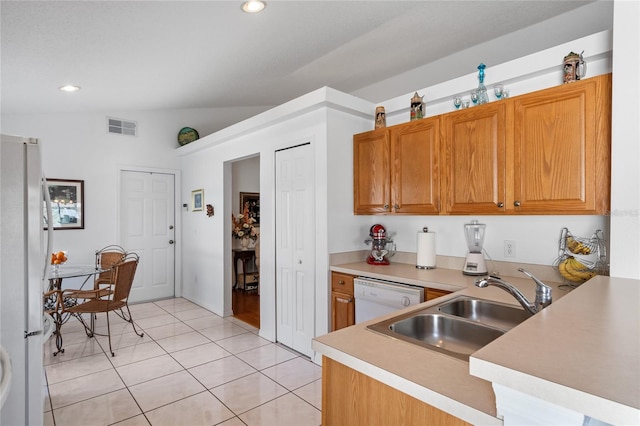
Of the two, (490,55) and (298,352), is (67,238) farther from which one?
(490,55)

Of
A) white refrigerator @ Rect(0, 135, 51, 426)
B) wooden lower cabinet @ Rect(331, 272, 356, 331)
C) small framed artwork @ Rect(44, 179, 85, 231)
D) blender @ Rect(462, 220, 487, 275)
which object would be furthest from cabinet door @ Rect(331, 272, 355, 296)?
small framed artwork @ Rect(44, 179, 85, 231)

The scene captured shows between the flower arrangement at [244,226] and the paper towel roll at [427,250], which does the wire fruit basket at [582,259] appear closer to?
the paper towel roll at [427,250]

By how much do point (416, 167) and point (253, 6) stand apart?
1716 millimetres

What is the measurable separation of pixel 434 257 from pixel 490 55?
1.98 meters

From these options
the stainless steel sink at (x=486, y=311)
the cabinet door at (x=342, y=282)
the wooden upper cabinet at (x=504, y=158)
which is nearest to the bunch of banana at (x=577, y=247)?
the wooden upper cabinet at (x=504, y=158)

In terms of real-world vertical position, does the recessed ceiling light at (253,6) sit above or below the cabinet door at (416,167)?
above

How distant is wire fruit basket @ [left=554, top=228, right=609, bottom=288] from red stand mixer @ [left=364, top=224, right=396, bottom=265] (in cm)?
136

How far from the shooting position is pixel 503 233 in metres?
2.68

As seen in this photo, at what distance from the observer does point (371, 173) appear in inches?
125

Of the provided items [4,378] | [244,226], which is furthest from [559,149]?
[244,226]

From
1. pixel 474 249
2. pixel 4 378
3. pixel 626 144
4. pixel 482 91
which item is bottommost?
pixel 4 378

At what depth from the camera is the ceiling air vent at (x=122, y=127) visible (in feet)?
16.3

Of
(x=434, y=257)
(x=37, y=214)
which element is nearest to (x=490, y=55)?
(x=434, y=257)

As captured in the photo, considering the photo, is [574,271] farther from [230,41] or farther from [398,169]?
[230,41]
